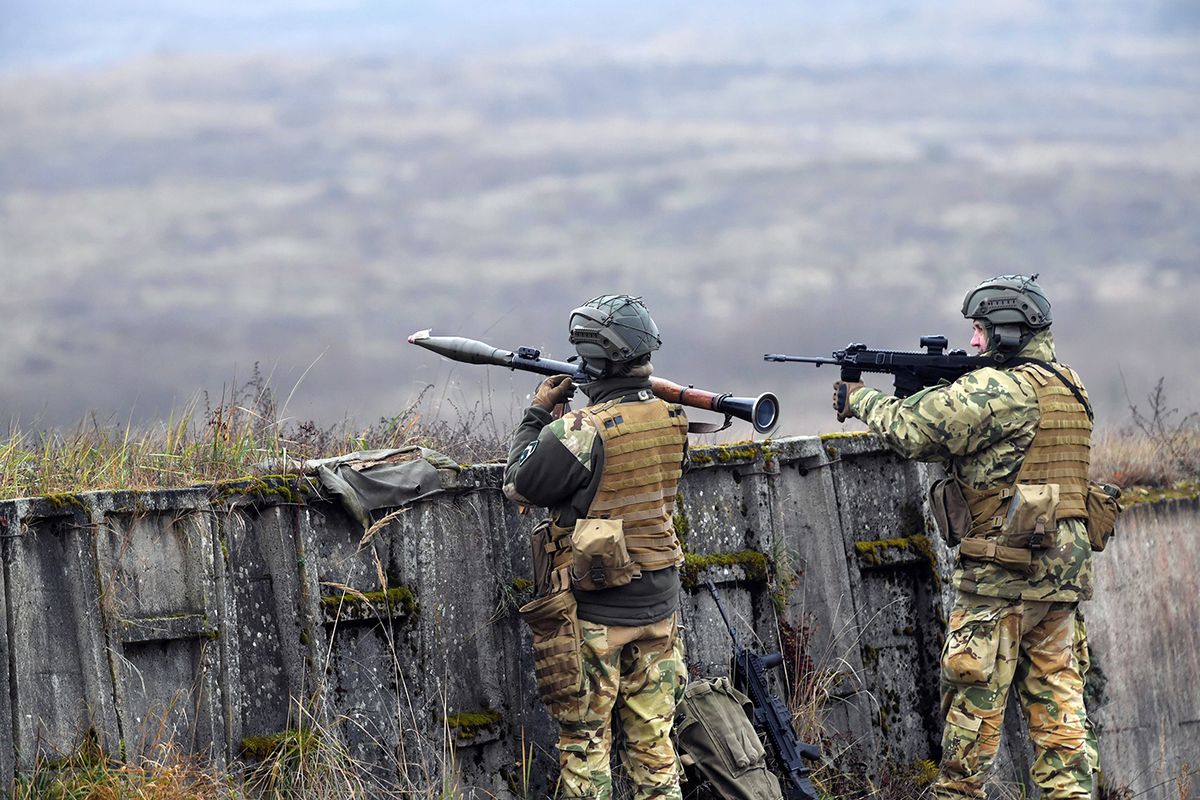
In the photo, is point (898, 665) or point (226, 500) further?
point (898, 665)

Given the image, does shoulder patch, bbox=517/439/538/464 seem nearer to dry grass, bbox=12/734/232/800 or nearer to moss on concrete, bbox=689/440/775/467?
moss on concrete, bbox=689/440/775/467

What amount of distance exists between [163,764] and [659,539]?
2.45 metres

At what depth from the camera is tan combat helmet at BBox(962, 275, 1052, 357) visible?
6.56 meters

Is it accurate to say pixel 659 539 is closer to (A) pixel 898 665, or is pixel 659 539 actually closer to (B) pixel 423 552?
(B) pixel 423 552

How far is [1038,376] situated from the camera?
645 cm

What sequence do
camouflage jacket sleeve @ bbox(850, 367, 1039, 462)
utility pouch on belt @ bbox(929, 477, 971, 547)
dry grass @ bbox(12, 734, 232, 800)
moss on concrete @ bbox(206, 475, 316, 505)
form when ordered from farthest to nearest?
utility pouch on belt @ bbox(929, 477, 971, 547) < camouflage jacket sleeve @ bbox(850, 367, 1039, 462) < moss on concrete @ bbox(206, 475, 316, 505) < dry grass @ bbox(12, 734, 232, 800)

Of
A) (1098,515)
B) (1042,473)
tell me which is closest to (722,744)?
(1042,473)

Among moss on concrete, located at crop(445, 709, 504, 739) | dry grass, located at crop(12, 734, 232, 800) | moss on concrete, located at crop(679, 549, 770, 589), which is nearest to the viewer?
dry grass, located at crop(12, 734, 232, 800)

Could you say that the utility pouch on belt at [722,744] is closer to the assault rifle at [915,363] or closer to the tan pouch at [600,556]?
the tan pouch at [600,556]

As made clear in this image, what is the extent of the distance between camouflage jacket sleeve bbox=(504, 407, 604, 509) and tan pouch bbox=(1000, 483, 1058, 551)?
6.92ft

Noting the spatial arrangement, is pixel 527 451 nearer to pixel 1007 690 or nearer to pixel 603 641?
pixel 603 641

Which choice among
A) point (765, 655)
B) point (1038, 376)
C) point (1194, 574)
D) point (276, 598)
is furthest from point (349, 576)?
point (1194, 574)

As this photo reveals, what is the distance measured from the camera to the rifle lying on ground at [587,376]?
6055mm

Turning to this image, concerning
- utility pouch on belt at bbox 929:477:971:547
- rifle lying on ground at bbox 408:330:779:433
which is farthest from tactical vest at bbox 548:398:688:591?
utility pouch on belt at bbox 929:477:971:547
